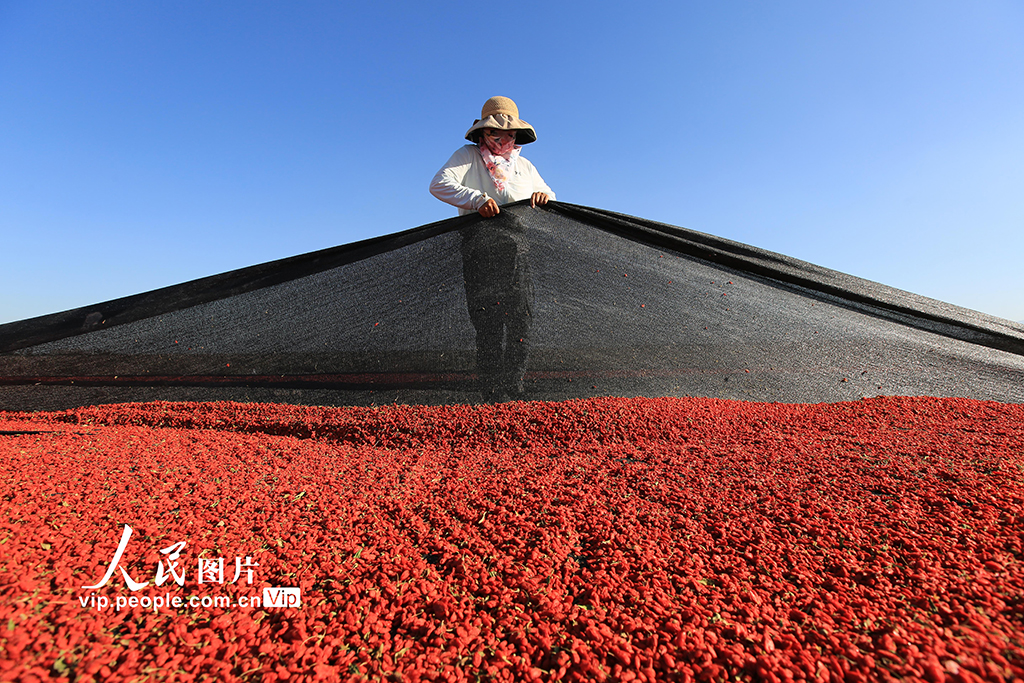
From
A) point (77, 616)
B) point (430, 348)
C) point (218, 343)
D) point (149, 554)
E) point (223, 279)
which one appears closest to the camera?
point (77, 616)

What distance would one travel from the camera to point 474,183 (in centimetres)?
313

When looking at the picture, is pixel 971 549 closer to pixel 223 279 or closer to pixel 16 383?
pixel 223 279

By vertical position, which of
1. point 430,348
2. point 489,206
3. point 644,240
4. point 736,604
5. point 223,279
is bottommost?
point 736,604

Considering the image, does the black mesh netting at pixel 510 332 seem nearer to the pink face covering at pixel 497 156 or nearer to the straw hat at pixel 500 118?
the pink face covering at pixel 497 156

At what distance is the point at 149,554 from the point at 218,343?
5.49ft

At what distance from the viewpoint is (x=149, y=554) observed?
830 mm

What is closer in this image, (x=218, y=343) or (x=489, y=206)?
(x=218, y=343)

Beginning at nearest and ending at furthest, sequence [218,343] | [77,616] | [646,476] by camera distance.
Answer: [77,616]
[646,476]
[218,343]

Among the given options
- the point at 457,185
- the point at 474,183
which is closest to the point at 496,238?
the point at 457,185

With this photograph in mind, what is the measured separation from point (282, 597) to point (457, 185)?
7.97 feet

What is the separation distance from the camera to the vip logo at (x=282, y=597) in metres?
0.75

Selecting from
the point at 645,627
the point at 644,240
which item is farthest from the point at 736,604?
the point at 644,240

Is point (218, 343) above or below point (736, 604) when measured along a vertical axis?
above

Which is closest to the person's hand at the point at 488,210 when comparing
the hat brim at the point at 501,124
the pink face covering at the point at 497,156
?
the pink face covering at the point at 497,156
